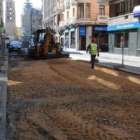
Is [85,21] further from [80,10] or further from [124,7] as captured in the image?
[124,7]

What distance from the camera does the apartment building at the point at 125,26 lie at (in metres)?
34.8

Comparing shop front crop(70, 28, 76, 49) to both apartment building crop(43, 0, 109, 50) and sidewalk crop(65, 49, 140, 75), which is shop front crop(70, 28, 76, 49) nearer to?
apartment building crop(43, 0, 109, 50)

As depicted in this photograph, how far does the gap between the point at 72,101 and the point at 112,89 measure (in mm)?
2674

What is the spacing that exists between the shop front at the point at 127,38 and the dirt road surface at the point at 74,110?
67.3ft

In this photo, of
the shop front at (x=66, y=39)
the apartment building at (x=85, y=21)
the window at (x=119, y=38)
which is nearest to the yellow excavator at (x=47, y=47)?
the window at (x=119, y=38)

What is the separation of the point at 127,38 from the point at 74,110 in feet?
98.8

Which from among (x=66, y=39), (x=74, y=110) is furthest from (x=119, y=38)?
(x=74, y=110)

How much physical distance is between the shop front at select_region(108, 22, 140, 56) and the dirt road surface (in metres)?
20.5

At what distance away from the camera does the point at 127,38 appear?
125ft

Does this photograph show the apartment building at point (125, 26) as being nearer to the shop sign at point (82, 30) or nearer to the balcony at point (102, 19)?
the balcony at point (102, 19)

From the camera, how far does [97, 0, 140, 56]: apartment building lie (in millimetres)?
34844

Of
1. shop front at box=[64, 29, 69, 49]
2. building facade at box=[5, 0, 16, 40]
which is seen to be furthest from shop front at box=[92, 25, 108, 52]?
building facade at box=[5, 0, 16, 40]

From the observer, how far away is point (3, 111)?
818 centimetres

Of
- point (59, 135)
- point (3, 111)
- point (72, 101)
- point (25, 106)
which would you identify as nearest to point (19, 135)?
point (59, 135)
